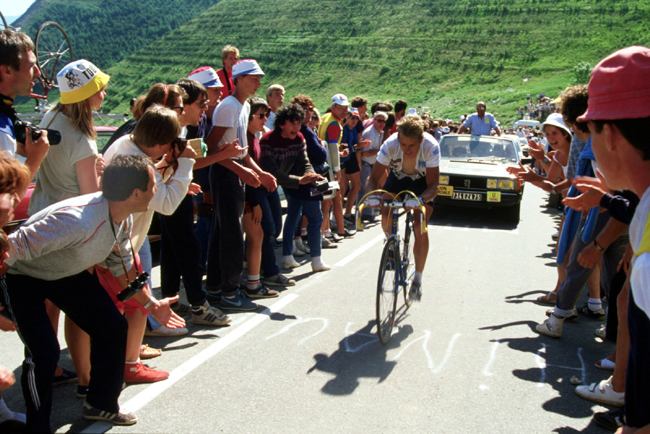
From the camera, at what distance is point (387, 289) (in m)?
4.97

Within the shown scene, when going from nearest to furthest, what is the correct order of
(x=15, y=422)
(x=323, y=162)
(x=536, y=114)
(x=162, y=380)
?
(x=15, y=422) < (x=162, y=380) < (x=323, y=162) < (x=536, y=114)

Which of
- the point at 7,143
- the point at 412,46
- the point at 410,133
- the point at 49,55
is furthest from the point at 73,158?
the point at 412,46

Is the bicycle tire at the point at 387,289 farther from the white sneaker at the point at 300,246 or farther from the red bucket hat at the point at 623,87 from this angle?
the white sneaker at the point at 300,246

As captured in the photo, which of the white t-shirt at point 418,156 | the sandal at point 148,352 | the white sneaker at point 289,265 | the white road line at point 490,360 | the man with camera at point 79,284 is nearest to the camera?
the man with camera at point 79,284

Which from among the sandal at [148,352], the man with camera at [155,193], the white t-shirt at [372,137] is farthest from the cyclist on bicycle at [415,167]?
the white t-shirt at [372,137]

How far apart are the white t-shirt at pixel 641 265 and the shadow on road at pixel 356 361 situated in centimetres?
268

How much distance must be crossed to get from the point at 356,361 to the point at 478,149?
338 inches

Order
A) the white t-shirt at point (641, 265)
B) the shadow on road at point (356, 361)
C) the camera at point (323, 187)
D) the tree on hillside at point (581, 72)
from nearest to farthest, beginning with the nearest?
the white t-shirt at point (641, 265) < the shadow on road at point (356, 361) < the camera at point (323, 187) < the tree on hillside at point (581, 72)

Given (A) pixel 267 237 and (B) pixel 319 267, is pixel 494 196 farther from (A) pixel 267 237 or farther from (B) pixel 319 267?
(A) pixel 267 237

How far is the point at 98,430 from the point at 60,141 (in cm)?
179

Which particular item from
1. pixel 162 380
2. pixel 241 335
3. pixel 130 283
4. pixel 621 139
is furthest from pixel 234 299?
pixel 621 139

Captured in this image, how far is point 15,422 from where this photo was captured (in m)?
3.12

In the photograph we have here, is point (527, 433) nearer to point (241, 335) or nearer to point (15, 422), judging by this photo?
point (241, 335)

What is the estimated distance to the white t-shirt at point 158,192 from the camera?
3.93 m
